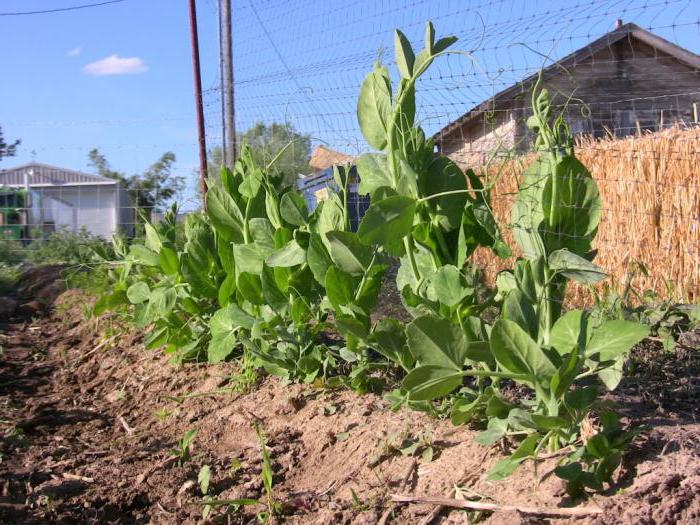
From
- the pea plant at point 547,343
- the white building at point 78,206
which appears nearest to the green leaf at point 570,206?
the pea plant at point 547,343

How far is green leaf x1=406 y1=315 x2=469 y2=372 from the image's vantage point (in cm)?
189

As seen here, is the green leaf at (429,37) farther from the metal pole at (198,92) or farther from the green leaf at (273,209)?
the metal pole at (198,92)

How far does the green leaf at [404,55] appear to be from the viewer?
2.35 m

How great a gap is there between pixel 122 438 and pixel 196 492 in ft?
2.66

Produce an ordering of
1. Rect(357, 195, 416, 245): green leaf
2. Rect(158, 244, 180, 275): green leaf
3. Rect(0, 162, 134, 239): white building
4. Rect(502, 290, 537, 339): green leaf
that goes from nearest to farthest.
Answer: Rect(502, 290, 537, 339): green leaf < Rect(357, 195, 416, 245): green leaf < Rect(158, 244, 180, 275): green leaf < Rect(0, 162, 134, 239): white building

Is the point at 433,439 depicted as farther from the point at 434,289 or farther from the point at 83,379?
the point at 83,379

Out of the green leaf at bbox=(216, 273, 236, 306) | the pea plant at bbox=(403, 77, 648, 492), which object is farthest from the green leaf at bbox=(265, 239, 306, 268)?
the pea plant at bbox=(403, 77, 648, 492)

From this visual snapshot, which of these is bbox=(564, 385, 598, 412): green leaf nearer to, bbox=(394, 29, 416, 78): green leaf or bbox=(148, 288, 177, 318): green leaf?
bbox=(394, 29, 416, 78): green leaf

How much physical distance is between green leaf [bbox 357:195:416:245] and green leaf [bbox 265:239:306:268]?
0.70m

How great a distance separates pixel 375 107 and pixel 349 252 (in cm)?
51

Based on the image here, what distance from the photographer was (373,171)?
8.12 feet

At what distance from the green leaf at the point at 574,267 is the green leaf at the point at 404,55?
2.66ft

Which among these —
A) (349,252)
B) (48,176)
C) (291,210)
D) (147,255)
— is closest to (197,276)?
(147,255)

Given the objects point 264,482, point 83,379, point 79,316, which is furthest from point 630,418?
point 79,316
